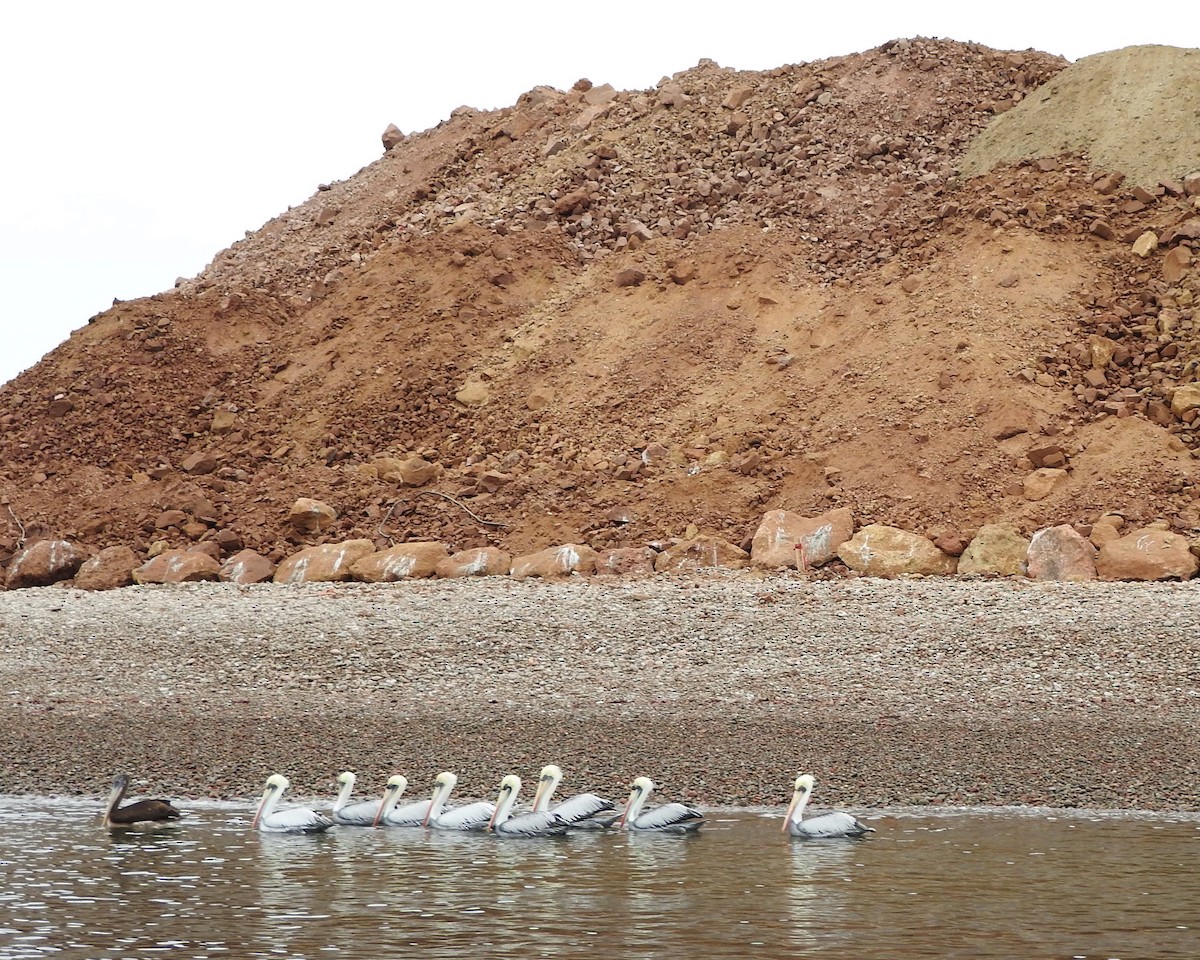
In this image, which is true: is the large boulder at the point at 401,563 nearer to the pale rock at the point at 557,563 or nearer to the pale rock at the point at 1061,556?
the pale rock at the point at 557,563

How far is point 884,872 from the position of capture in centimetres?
1259

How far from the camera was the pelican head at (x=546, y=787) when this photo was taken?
48.6 ft

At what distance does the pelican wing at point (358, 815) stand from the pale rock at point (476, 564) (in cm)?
1480

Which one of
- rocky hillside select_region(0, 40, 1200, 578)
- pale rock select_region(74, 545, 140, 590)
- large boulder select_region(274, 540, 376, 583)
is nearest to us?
large boulder select_region(274, 540, 376, 583)

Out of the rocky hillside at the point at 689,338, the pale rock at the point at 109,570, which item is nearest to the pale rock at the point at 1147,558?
the rocky hillside at the point at 689,338

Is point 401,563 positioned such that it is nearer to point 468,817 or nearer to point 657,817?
point 468,817

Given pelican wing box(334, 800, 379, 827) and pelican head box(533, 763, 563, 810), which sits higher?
pelican head box(533, 763, 563, 810)

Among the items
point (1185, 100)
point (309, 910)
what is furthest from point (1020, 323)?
point (309, 910)

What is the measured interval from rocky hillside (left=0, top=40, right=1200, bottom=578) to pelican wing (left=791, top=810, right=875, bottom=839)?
50.4 feet

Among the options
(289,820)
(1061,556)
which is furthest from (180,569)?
(289,820)

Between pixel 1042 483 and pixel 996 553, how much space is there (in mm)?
2752

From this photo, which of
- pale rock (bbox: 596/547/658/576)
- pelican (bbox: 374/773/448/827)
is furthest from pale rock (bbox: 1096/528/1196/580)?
pelican (bbox: 374/773/448/827)

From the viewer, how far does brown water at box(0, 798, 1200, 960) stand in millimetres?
10352

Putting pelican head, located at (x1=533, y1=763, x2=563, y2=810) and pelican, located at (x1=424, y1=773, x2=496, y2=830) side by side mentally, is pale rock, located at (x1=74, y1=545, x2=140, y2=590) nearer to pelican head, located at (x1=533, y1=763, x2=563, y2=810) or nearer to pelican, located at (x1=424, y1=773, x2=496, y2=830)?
pelican, located at (x1=424, y1=773, x2=496, y2=830)
